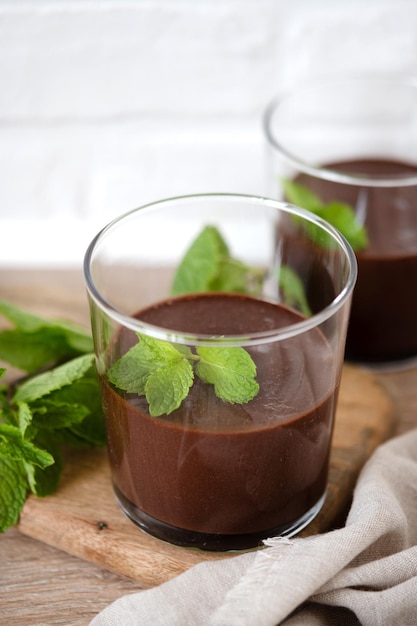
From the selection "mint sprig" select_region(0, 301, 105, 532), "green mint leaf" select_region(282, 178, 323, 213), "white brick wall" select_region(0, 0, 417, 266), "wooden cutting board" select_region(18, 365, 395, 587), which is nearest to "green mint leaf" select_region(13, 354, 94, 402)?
"mint sprig" select_region(0, 301, 105, 532)

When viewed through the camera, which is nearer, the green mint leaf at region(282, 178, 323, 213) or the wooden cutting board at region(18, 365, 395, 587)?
the wooden cutting board at region(18, 365, 395, 587)

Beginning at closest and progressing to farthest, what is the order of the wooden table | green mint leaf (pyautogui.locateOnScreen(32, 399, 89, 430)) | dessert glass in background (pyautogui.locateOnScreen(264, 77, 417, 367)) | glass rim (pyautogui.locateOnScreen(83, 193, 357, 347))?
glass rim (pyautogui.locateOnScreen(83, 193, 357, 347))
the wooden table
green mint leaf (pyautogui.locateOnScreen(32, 399, 89, 430))
dessert glass in background (pyautogui.locateOnScreen(264, 77, 417, 367))

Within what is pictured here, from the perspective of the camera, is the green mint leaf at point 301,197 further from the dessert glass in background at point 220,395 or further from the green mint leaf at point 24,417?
the green mint leaf at point 24,417

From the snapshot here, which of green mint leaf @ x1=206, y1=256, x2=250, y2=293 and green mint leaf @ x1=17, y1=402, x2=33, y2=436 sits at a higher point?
green mint leaf @ x1=206, y1=256, x2=250, y2=293

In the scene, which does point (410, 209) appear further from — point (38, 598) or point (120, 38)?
point (38, 598)

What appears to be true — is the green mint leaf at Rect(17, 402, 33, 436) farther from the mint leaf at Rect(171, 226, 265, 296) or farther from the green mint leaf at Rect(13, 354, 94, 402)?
the mint leaf at Rect(171, 226, 265, 296)

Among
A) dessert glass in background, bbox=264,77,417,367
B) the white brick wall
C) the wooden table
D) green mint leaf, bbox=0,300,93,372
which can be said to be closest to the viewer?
the wooden table

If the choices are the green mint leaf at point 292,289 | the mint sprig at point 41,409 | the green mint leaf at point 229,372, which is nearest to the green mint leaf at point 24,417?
the mint sprig at point 41,409

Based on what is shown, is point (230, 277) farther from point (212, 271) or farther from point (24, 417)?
point (24, 417)

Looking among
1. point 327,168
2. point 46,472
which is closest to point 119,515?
point 46,472
